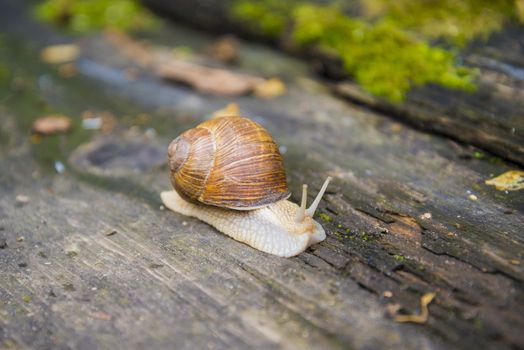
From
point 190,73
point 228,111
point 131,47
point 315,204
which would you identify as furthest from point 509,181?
point 131,47

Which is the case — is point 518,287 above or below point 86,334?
above

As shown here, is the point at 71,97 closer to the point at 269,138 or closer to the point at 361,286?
the point at 269,138

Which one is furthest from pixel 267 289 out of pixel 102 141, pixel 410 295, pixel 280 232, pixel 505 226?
pixel 102 141

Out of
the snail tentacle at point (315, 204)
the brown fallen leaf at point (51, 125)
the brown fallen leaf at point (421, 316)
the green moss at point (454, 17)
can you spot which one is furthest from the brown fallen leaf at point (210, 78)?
the brown fallen leaf at point (421, 316)

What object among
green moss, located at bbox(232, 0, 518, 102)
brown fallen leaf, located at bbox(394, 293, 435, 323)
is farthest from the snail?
green moss, located at bbox(232, 0, 518, 102)

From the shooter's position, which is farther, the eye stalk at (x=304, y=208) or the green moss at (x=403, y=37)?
the green moss at (x=403, y=37)

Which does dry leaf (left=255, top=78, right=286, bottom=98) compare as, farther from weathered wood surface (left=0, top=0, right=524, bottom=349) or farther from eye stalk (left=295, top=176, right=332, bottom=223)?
eye stalk (left=295, top=176, right=332, bottom=223)

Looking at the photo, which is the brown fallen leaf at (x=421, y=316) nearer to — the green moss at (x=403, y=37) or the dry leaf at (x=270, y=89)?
the green moss at (x=403, y=37)
